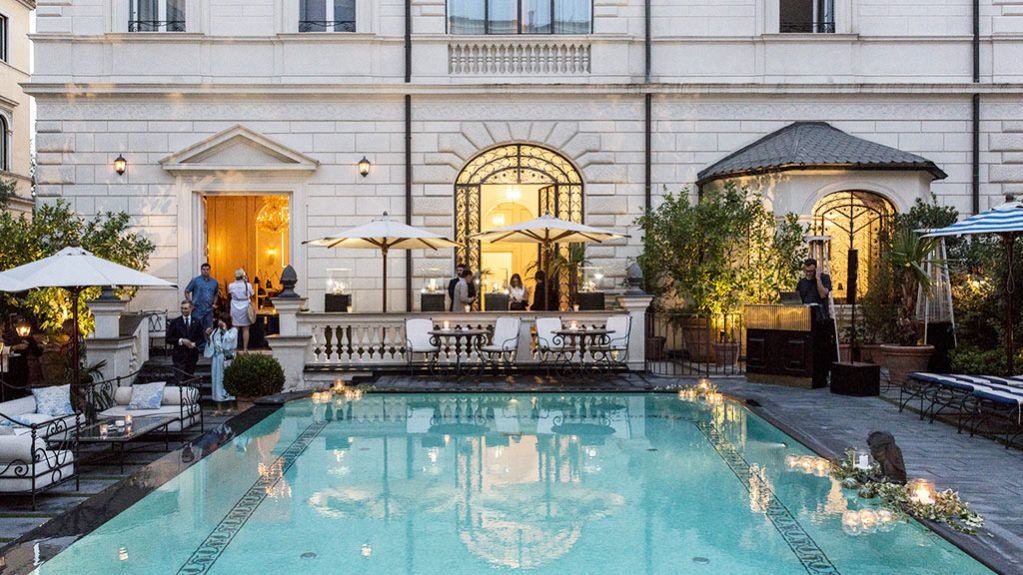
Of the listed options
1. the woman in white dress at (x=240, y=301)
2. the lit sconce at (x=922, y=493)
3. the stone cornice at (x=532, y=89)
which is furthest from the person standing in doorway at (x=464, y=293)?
the lit sconce at (x=922, y=493)

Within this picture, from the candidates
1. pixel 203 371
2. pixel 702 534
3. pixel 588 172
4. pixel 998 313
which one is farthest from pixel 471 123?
pixel 702 534

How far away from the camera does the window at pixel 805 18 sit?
1670 centimetres

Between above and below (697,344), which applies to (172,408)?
below

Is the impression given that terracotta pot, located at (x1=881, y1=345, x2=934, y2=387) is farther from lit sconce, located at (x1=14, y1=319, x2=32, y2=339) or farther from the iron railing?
lit sconce, located at (x1=14, y1=319, x2=32, y2=339)

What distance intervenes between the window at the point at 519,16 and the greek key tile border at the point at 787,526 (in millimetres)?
10834

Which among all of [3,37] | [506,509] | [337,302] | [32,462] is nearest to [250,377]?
[337,302]

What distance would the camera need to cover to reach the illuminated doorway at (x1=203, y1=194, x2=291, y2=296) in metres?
21.2

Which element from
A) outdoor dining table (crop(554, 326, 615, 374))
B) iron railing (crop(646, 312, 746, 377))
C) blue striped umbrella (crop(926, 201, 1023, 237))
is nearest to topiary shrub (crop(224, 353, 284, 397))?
outdoor dining table (crop(554, 326, 615, 374))

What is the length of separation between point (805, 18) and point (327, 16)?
9535 mm

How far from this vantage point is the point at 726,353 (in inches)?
571

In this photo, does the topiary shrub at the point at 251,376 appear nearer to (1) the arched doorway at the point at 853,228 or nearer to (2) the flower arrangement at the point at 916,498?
(2) the flower arrangement at the point at 916,498

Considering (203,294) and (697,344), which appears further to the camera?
(697,344)

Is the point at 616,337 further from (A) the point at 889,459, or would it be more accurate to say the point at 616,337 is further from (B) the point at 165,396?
(A) the point at 889,459

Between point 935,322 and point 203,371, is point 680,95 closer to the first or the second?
point 935,322
